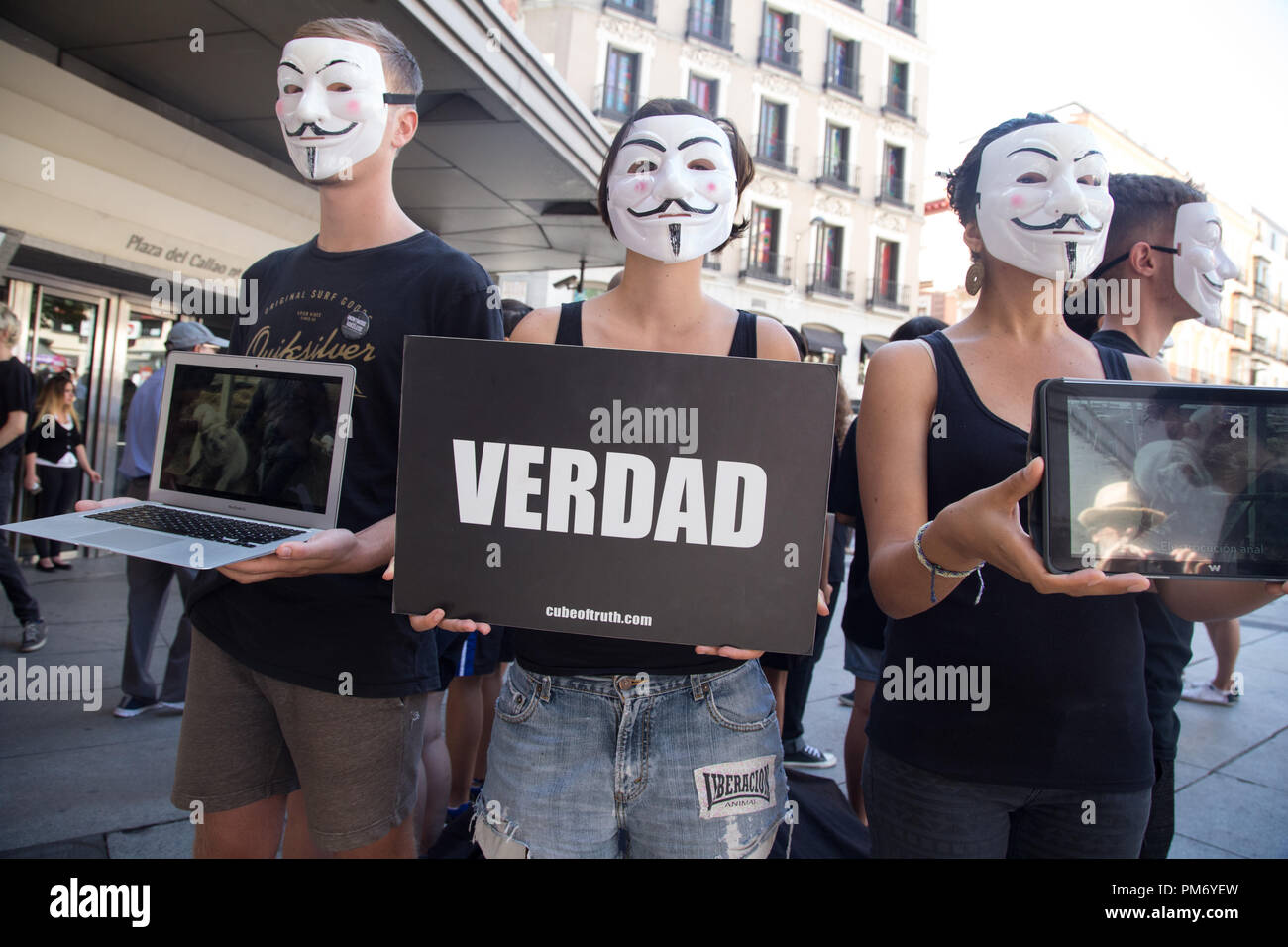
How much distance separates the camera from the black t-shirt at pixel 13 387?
4293 mm

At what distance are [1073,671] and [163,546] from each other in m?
1.67

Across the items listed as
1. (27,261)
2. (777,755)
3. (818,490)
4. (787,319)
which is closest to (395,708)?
(777,755)

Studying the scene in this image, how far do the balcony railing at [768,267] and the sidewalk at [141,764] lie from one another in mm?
17206

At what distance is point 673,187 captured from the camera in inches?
59.6

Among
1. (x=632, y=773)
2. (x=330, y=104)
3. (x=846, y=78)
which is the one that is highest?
Result: (x=846, y=78)

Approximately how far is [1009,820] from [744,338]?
1014 millimetres

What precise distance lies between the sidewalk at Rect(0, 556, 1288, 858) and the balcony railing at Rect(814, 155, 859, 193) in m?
20.2

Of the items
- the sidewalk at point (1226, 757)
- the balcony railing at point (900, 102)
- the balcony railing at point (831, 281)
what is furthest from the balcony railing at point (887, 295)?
the sidewalk at point (1226, 757)

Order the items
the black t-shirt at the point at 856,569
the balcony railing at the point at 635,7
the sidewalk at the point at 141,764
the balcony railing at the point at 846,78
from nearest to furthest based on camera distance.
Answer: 1. the black t-shirt at the point at 856,569
2. the sidewalk at the point at 141,764
3. the balcony railing at the point at 635,7
4. the balcony railing at the point at 846,78

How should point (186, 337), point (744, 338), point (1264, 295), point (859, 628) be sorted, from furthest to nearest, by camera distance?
point (1264, 295), point (186, 337), point (859, 628), point (744, 338)

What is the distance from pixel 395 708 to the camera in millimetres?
1560

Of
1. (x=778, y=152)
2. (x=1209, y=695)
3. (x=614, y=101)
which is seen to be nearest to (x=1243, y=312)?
(x=778, y=152)

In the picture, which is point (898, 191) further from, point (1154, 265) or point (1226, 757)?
point (1154, 265)

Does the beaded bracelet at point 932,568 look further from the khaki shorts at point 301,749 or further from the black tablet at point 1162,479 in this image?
the khaki shorts at point 301,749
